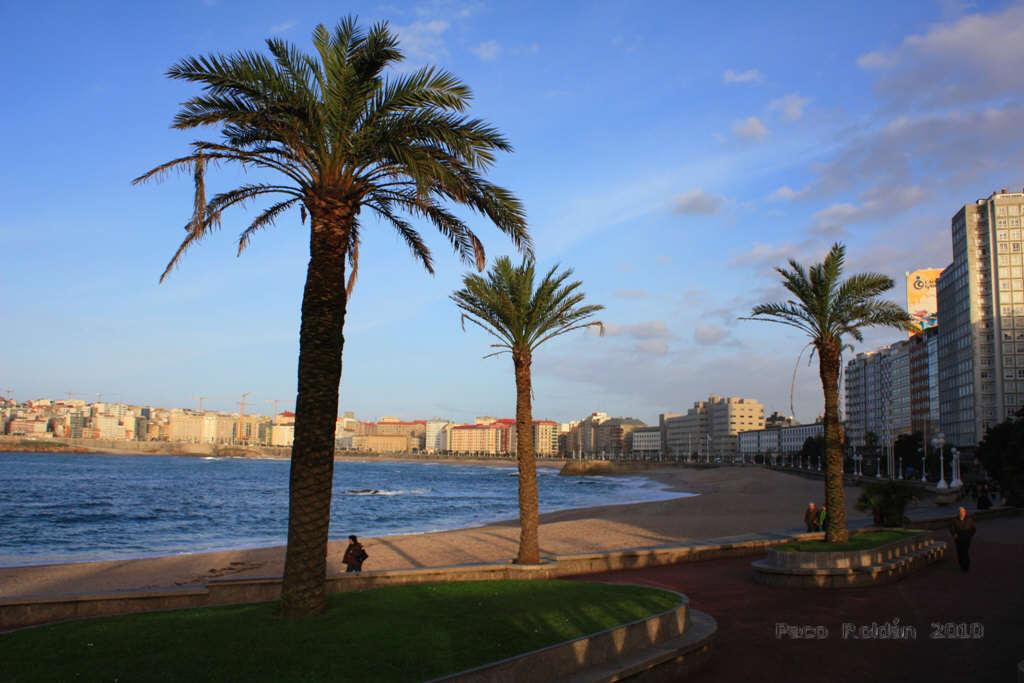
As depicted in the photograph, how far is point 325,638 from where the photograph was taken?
7.39 m

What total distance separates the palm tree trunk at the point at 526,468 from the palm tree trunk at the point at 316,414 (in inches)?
265

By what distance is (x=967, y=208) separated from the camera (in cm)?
11050

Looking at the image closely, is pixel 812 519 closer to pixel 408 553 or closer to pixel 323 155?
pixel 408 553

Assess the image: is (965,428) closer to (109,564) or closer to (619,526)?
(619,526)

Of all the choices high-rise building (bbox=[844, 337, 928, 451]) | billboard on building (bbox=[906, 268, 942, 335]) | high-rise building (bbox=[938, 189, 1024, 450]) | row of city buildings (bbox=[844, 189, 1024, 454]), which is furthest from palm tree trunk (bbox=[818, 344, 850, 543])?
billboard on building (bbox=[906, 268, 942, 335])

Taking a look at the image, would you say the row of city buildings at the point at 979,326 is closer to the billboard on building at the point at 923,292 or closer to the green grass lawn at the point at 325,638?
the billboard on building at the point at 923,292

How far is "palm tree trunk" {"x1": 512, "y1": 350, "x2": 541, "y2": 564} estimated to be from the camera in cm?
1538

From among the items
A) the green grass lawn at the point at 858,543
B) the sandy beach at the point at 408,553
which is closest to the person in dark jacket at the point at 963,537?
the green grass lawn at the point at 858,543

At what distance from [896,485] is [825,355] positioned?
7220mm

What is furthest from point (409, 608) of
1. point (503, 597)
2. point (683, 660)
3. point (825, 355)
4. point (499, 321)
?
point (825, 355)

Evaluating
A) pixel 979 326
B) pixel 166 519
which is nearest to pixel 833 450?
pixel 166 519

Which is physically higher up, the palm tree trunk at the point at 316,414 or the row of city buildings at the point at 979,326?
the row of city buildings at the point at 979,326

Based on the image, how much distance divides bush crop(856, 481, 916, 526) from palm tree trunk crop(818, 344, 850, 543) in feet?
16.7

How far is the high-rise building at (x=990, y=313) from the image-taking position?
10544cm
